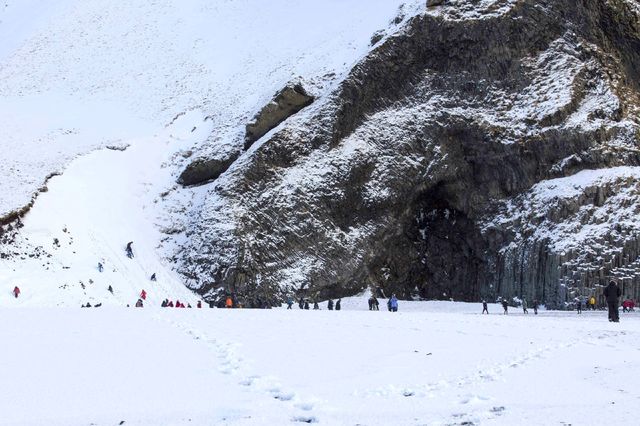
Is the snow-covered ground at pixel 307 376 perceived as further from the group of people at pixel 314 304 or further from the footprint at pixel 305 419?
the group of people at pixel 314 304

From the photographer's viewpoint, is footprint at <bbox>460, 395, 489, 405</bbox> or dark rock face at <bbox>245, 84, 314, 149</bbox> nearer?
footprint at <bbox>460, 395, 489, 405</bbox>

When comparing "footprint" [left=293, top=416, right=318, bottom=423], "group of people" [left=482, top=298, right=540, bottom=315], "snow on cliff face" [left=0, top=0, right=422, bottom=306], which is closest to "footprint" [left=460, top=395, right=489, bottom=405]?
"footprint" [left=293, top=416, right=318, bottom=423]

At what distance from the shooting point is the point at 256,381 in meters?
9.67

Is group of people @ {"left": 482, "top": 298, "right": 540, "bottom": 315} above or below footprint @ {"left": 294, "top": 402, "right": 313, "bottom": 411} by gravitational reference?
above

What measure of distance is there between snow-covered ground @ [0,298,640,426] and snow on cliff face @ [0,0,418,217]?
3063 cm

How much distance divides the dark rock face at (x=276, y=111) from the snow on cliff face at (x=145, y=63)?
7.14ft

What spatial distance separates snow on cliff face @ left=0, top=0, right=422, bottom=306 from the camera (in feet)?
129

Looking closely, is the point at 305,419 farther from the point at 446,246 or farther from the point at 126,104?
the point at 126,104

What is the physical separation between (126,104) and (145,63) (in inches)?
296

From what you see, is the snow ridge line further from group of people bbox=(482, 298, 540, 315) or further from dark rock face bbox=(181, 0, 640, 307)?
dark rock face bbox=(181, 0, 640, 307)

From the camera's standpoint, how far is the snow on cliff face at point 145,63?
51.7 metres

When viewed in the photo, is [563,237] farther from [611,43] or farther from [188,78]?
[188,78]

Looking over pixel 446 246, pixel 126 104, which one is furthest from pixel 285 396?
pixel 126 104

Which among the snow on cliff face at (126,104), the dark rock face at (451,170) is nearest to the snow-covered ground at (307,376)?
the snow on cliff face at (126,104)
